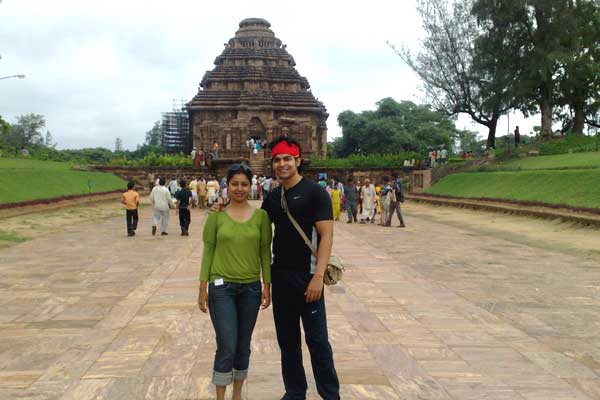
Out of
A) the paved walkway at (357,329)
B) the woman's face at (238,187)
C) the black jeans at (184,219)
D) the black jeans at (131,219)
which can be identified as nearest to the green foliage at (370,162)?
the black jeans at (184,219)

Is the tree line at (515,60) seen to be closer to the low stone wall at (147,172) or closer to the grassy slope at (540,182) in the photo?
the grassy slope at (540,182)

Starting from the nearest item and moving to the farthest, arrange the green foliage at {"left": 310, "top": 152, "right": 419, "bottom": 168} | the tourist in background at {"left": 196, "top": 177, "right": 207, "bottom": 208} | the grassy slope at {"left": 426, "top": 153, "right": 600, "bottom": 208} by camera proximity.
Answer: the grassy slope at {"left": 426, "top": 153, "right": 600, "bottom": 208}, the tourist in background at {"left": 196, "top": 177, "right": 207, "bottom": 208}, the green foliage at {"left": 310, "top": 152, "right": 419, "bottom": 168}

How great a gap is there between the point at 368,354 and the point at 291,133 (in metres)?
35.3

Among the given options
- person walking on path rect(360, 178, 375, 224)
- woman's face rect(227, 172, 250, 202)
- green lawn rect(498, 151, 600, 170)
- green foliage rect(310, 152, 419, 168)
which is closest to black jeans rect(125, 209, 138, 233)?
person walking on path rect(360, 178, 375, 224)

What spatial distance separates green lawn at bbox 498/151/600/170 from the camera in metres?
20.9

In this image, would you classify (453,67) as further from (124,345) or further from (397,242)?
(124,345)

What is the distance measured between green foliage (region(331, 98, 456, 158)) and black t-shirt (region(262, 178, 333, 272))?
140 ft

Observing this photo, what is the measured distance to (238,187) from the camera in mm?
3484

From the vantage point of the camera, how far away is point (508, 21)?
27953 millimetres

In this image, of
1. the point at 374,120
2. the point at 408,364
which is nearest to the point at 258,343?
the point at 408,364

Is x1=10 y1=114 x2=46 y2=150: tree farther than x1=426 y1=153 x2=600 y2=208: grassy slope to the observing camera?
Yes

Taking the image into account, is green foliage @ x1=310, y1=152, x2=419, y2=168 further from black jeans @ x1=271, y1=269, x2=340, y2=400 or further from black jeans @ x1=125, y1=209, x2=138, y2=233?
black jeans @ x1=271, y1=269, x2=340, y2=400

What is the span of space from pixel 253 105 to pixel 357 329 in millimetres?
36454

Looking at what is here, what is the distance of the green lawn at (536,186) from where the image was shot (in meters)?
16.1
